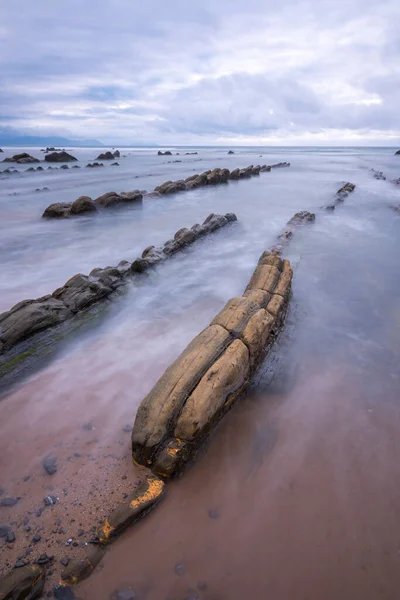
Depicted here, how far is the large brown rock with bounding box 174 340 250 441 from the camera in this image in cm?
267

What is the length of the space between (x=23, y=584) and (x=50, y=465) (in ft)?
2.70

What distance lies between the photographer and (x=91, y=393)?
3.40m

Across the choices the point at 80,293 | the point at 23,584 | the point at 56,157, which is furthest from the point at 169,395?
the point at 56,157

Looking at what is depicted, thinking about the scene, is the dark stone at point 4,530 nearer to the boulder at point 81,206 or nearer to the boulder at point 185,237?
the boulder at point 185,237

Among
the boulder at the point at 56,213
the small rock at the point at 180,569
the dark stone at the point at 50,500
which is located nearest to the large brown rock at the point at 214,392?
the small rock at the point at 180,569

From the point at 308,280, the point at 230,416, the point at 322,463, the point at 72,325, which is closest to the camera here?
the point at 322,463

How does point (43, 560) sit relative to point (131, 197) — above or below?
below

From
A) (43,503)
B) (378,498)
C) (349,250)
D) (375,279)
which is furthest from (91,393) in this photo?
(349,250)

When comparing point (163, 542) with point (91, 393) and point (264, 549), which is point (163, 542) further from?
point (91, 393)

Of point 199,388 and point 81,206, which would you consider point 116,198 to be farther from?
point 199,388

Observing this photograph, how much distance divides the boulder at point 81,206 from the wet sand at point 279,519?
1130cm

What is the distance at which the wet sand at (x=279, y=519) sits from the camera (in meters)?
1.97

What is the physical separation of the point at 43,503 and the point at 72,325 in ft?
8.56

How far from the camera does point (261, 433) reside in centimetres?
295
